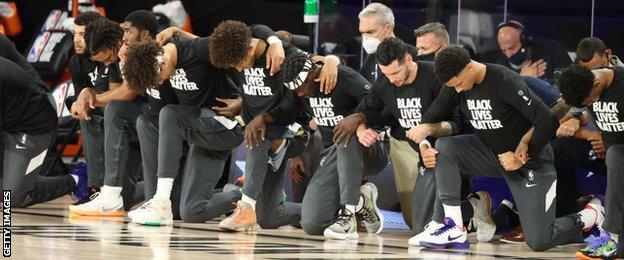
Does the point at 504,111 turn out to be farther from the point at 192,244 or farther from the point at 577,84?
the point at 192,244

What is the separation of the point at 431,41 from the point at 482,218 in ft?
3.80

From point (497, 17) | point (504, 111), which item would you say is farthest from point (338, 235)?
point (497, 17)

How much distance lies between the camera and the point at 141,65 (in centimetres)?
804

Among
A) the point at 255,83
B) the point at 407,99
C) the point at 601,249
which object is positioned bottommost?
the point at 601,249

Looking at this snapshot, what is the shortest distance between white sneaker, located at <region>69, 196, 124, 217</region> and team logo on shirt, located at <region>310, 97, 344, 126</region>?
1.62 metres

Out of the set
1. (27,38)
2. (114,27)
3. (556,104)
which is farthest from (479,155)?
(27,38)

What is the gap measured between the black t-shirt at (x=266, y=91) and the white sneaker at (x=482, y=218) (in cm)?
116

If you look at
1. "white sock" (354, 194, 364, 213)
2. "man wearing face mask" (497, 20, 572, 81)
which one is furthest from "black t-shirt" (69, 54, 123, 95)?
"man wearing face mask" (497, 20, 572, 81)

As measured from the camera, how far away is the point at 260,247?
22.9 ft

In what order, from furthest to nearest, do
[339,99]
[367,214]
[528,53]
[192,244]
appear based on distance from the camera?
[528,53] → [367,214] → [339,99] → [192,244]

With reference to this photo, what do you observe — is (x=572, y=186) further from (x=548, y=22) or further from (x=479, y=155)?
(x=548, y=22)

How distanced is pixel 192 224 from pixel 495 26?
10.2 feet

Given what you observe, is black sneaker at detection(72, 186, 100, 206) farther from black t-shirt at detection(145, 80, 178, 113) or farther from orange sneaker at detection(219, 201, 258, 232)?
orange sneaker at detection(219, 201, 258, 232)

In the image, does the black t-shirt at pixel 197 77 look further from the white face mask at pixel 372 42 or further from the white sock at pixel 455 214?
the white sock at pixel 455 214
